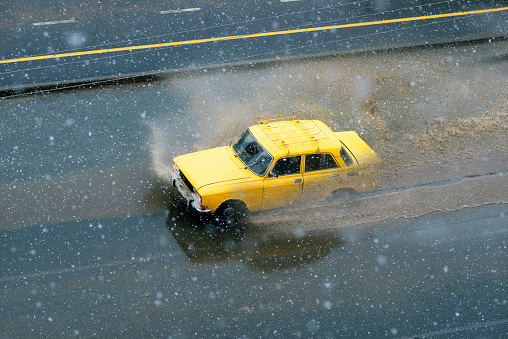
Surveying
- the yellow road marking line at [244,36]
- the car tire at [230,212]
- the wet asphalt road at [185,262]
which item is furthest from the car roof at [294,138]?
the yellow road marking line at [244,36]

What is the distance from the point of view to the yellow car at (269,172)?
9.10 meters

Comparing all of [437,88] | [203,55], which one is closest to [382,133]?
[437,88]

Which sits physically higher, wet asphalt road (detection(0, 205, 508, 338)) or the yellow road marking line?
the yellow road marking line

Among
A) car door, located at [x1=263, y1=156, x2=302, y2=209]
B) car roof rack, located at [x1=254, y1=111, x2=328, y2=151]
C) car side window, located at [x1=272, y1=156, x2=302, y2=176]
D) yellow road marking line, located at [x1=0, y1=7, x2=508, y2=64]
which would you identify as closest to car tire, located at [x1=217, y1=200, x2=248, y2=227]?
car door, located at [x1=263, y1=156, x2=302, y2=209]

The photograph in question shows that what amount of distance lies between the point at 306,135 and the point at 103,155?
4331mm

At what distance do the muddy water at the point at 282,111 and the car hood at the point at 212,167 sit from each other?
951mm

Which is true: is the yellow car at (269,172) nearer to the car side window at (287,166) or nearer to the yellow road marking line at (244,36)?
the car side window at (287,166)

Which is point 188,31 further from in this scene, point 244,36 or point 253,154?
point 253,154

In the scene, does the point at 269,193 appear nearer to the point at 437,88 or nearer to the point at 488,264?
the point at 488,264

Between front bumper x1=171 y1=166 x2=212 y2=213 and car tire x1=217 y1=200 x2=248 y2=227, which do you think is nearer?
front bumper x1=171 y1=166 x2=212 y2=213

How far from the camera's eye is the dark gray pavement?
13.6 meters

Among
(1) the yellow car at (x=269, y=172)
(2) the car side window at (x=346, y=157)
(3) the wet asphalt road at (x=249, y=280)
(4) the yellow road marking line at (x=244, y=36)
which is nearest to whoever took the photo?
(3) the wet asphalt road at (x=249, y=280)

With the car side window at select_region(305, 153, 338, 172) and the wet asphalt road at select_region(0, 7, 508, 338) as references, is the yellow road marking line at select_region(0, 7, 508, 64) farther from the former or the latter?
the car side window at select_region(305, 153, 338, 172)

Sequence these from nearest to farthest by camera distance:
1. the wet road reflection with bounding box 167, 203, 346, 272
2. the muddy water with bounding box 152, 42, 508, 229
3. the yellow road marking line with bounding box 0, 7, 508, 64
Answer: the wet road reflection with bounding box 167, 203, 346, 272, the muddy water with bounding box 152, 42, 508, 229, the yellow road marking line with bounding box 0, 7, 508, 64
